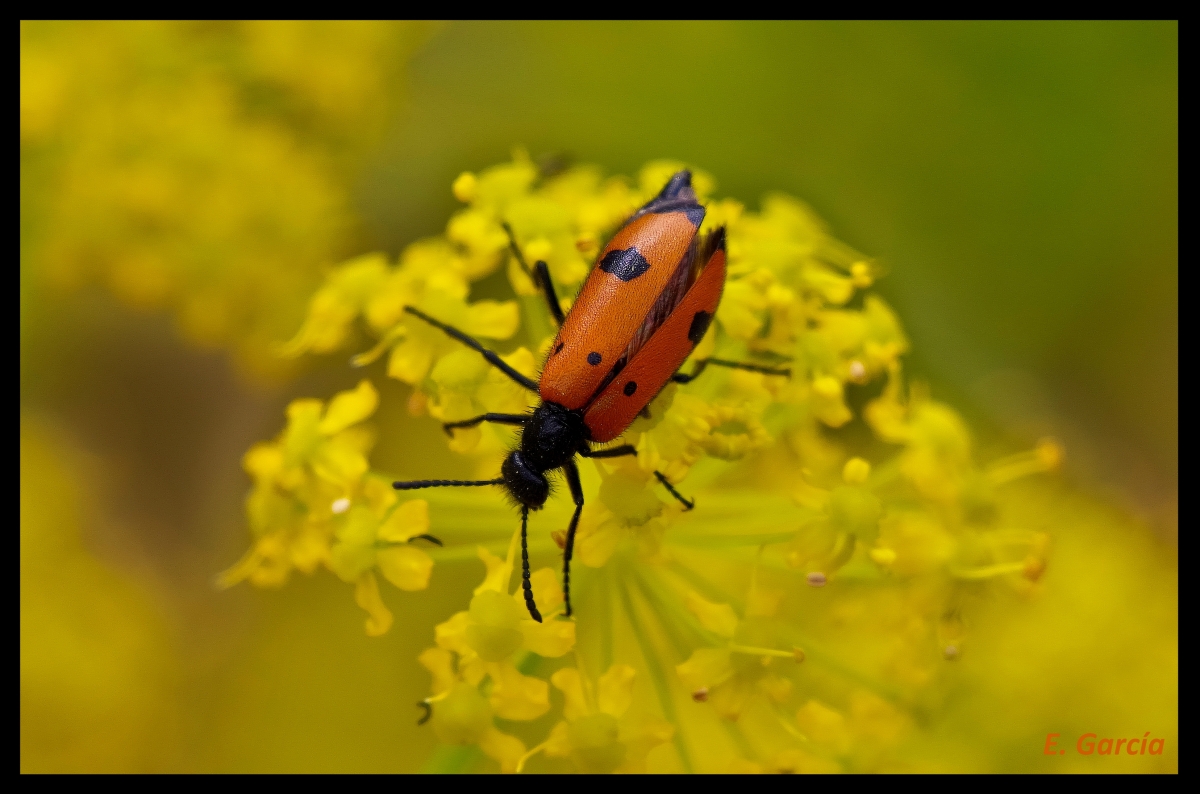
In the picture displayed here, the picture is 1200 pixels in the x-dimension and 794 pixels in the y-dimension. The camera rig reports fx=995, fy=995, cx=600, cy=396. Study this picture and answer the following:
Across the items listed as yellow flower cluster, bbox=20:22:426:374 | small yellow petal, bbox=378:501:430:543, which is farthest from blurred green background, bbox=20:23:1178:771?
small yellow petal, bbox=378:501:430:543

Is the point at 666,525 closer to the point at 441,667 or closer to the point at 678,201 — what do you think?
the point at 441,667

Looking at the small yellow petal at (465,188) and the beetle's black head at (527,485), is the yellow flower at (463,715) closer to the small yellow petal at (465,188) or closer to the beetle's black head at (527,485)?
the beetle's black head at (527,485)

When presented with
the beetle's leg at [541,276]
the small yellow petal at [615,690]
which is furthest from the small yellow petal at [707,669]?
the beetle's leg at [541,276]

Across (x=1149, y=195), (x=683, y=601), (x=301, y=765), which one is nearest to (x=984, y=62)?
(x=1149, y=195)

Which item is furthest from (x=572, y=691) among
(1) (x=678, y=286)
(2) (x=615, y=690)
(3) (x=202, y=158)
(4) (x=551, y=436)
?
(3) (x=202, y=158)
